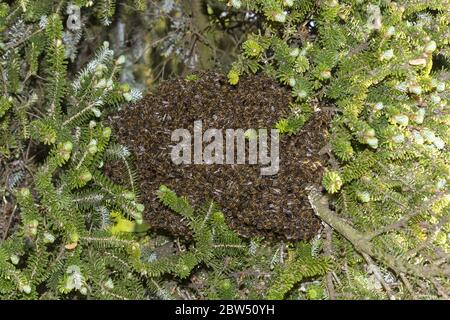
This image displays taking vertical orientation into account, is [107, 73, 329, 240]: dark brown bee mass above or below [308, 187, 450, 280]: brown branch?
above

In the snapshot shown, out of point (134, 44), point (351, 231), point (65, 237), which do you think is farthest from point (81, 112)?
point (134, 44)

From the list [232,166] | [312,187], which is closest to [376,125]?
[312,187]

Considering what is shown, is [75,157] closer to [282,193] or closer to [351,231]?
[282,193]

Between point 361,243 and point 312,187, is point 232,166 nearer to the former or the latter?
point 312,187

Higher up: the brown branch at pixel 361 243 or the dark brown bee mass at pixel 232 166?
the dark brown bee mass at pixel 232 166
